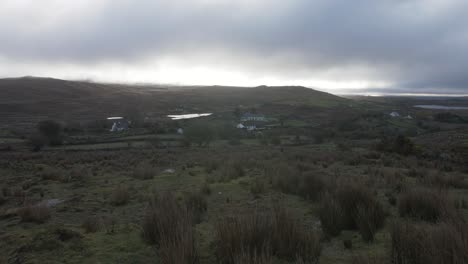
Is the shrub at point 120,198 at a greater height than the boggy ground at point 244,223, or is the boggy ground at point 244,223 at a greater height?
the boggy ground at point 244,223

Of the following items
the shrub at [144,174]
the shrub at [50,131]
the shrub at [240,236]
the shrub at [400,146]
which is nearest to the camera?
the shrub at [240,236]

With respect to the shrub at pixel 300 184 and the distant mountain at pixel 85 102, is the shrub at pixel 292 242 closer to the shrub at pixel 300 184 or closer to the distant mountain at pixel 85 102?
the shrub at pixel 300 184

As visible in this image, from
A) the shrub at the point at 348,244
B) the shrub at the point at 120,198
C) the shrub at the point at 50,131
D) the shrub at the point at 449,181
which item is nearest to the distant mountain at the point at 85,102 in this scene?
the shrub at the point at 50,131

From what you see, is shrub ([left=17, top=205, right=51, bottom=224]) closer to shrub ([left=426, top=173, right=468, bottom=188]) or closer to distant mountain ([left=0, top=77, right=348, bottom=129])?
shrub ([left=426, top=173, right=468, bottom=188])

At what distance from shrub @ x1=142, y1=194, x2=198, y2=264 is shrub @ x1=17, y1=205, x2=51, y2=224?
3847 millimetres

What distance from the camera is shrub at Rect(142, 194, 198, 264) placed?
11.9 feet

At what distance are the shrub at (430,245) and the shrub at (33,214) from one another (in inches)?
312

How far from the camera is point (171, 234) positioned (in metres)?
4.46

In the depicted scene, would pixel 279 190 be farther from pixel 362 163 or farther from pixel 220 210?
pixel 362 163

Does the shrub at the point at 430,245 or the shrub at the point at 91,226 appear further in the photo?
the shrub at the point at 91,226

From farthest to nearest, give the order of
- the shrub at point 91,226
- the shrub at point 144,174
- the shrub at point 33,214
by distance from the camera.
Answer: the shrub at point 144,174 → the shrub at point 33,214 → the shrub at point 91,226

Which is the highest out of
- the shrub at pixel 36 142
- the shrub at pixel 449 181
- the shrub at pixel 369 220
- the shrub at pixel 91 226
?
the shrub at pixel 369 220

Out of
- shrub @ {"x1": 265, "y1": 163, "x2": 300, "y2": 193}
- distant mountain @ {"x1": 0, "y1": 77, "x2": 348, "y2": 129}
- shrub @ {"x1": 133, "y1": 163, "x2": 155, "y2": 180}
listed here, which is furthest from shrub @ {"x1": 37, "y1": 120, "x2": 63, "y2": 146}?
distant mountain @ {"x1": 0, "y1": 77, "x2": 348, "y2": 129}

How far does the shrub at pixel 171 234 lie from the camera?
363 cm
